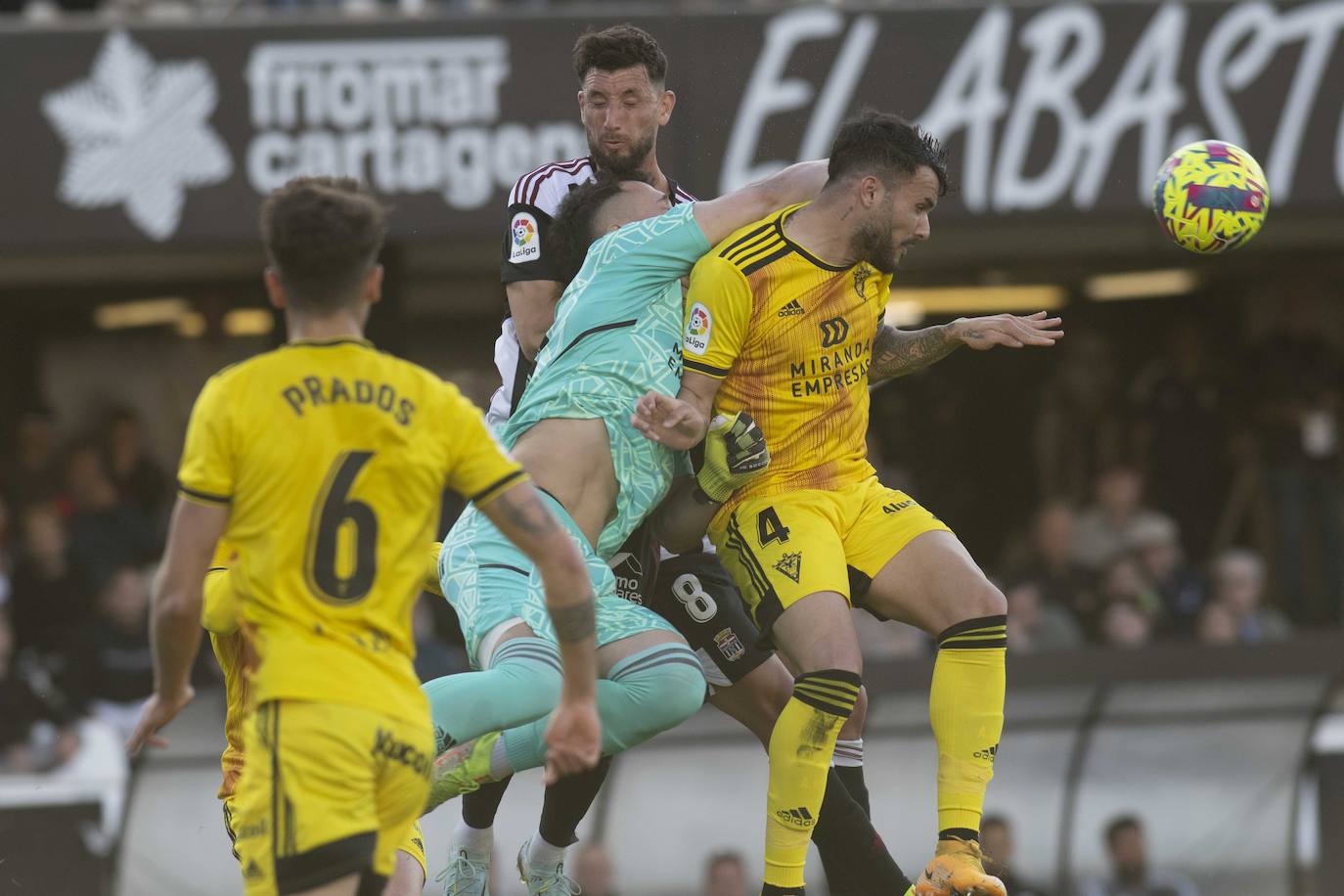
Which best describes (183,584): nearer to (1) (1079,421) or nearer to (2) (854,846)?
(2) (854,846)

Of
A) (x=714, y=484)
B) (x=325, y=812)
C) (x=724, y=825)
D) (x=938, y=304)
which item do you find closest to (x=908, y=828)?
(x=724, y=825)

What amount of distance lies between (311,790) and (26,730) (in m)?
8.30

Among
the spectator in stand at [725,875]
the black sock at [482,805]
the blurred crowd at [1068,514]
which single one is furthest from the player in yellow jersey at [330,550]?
the blurred crowd at [1068,514]

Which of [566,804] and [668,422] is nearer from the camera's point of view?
[668,422]

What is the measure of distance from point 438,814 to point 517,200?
19.3 feet

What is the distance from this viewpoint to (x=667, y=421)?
20.2ft

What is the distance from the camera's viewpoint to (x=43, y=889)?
37.7ft

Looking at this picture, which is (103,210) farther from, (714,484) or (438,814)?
(714,484)

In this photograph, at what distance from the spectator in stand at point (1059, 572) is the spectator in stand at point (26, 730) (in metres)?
6.25

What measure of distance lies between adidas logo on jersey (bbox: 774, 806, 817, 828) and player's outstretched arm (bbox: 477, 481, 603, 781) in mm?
1612

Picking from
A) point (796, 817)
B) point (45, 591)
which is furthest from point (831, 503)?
point (45, 591)

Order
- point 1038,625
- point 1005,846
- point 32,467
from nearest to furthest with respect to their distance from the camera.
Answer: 1. point 1005,846
2. point 1038,625
3. point 32,467

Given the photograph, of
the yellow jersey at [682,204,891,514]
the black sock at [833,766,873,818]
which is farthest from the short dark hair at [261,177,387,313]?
the black sock at [833,766,873,818]

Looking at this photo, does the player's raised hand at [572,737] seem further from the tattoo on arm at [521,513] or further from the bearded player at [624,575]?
the bearded player at [624,575]
